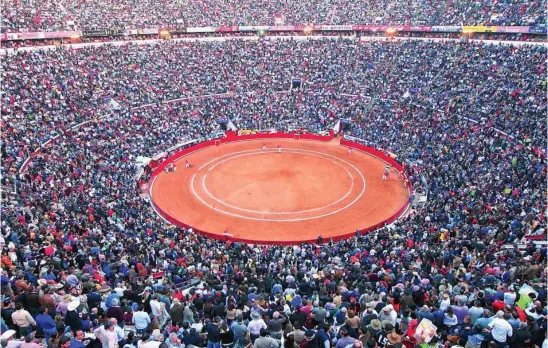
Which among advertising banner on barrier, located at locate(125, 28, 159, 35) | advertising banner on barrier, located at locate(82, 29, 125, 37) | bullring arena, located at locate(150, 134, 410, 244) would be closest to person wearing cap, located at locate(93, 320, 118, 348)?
bullring arena, located at locate(150, 134, 410, 244)

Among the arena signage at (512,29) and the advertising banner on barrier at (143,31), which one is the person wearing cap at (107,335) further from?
the advertising banner on barrier at (143,31)

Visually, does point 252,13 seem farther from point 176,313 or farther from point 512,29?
point 176,313

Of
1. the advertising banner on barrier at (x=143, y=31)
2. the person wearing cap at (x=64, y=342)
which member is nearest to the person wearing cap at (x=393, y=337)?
the person wearing cap at (x=64, y=342)

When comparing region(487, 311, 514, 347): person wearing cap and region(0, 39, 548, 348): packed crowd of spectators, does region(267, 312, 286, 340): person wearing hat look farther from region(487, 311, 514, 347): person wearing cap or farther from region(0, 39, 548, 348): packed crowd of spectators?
region(487, 311, 514, 347): person wearing cap

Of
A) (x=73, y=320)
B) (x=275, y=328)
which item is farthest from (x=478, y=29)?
(x=73, y=320)

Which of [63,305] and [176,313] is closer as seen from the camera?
[63,305]

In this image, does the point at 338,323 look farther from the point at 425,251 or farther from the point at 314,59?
the point at 314,59
